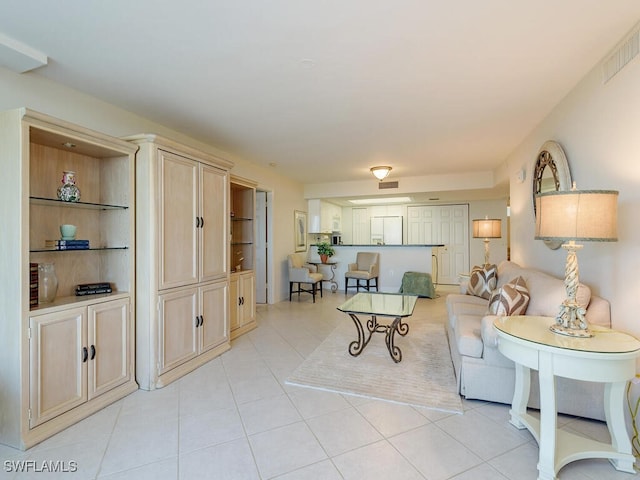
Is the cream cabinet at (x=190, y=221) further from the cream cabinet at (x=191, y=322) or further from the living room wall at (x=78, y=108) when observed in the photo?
the living room wall at (x=78, y=108)

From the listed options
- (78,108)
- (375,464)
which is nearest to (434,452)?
(375,464)

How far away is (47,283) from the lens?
2.10 meters

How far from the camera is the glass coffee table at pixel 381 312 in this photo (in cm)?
305

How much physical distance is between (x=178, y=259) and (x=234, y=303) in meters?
1.28

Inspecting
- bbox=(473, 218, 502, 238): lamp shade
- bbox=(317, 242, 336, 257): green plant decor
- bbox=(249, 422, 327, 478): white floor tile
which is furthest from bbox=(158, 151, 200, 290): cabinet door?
bbox=(317, 242, 336, 257): green plant decor

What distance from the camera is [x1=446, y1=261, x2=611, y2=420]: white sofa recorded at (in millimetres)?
1992

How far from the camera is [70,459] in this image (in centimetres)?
170

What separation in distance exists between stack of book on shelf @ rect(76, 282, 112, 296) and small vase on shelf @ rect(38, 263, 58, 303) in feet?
0.61

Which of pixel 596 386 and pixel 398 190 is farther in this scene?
pixel 398 190

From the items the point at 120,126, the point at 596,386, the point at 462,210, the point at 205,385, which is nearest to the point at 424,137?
the point at 596,386

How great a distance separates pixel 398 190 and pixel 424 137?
2.40 m

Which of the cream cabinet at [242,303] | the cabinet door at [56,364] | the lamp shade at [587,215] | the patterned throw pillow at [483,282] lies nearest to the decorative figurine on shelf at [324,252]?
the cream cabinet at [242,303]

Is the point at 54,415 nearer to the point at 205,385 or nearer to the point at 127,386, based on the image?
the point at 127,386

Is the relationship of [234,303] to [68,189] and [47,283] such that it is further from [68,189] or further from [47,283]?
[68,189]
